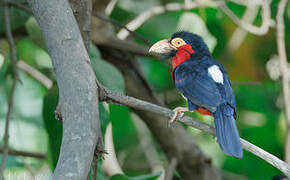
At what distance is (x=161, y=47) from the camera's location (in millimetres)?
3061

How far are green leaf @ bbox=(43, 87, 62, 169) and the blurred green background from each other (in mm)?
362

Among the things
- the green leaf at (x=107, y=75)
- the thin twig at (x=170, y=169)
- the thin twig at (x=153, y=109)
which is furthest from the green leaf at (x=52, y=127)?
the thin twig at (x=170, y=169)

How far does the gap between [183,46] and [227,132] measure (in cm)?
92

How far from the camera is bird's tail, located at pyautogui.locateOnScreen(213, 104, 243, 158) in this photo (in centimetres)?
223

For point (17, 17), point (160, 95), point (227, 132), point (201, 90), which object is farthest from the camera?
point (160, 95)

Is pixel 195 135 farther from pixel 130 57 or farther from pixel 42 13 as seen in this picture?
pixel 42 13

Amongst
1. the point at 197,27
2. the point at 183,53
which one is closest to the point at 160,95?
the point at 197,27

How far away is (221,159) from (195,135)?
0.36m

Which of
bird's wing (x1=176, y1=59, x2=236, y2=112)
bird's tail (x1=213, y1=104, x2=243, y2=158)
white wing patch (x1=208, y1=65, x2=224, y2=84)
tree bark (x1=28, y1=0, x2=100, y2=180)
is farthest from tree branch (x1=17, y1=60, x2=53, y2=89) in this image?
tree bark (x1=28, y1=0, x2=100, y2=180)

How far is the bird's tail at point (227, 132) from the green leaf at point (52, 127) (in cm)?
83

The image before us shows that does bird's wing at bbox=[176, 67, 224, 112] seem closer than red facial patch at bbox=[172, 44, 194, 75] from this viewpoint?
Yes

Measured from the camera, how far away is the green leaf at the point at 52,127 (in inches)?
101

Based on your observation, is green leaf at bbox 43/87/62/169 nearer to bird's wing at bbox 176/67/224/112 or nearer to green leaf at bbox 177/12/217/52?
bird's wing at bbox 176/67/224/112

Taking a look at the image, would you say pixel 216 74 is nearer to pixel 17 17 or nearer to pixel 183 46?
pixel 183 46
